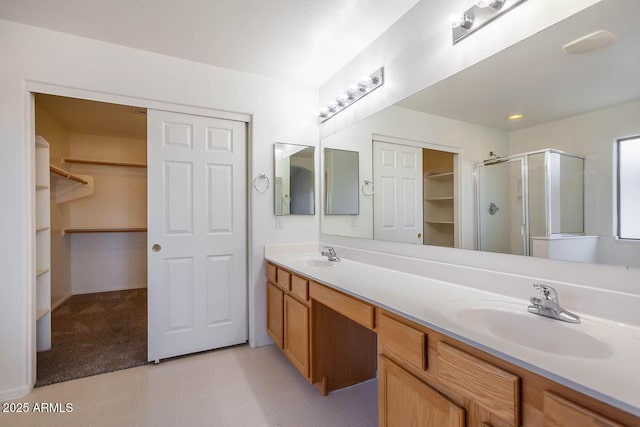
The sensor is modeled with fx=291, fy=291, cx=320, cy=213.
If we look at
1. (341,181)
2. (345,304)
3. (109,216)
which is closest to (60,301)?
(109,216)

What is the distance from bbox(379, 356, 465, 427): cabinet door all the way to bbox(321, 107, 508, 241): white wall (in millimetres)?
761

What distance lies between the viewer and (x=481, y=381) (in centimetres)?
82

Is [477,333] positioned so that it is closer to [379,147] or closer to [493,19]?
[493,19]

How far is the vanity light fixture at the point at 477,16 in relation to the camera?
1.26 m

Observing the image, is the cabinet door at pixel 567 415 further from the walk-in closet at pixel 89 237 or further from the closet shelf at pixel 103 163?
the closet shelf at pixel 103 163

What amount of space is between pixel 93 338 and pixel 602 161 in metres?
3.73

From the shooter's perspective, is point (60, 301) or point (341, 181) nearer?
point (341, 181)

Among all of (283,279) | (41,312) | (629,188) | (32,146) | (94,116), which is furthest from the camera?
(94,116)

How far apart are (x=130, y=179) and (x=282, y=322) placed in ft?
11.9

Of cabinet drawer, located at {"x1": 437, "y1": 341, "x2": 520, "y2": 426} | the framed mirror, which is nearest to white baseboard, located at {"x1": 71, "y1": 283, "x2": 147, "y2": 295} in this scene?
the framed mirror

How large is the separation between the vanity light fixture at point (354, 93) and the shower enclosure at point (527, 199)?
0.97 m

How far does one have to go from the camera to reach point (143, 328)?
9.53ft

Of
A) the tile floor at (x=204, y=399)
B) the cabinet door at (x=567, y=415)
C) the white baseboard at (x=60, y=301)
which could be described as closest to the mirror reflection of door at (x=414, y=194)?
the cabinet door at (x=567, y=415)

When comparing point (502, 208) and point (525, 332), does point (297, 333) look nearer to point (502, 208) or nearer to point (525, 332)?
point (525, 332)
